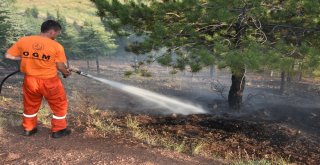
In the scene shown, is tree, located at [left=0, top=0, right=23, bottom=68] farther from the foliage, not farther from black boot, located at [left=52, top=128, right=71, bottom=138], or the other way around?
black boot, located at [left=52, top=128, right=71, bottom=138]

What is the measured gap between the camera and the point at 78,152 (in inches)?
198

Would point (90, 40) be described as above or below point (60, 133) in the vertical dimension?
above

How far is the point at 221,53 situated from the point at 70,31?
1329 inches

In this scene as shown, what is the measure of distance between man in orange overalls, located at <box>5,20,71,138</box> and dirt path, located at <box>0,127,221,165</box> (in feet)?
0.96

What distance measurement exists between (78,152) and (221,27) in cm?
844

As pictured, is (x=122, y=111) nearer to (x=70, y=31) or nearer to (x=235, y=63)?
(x=235, y=63)

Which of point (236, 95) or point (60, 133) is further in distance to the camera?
point (236, 95)

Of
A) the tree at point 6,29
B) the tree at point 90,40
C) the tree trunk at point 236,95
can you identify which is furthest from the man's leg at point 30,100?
the tree at point 90,40

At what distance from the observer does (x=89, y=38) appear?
38.9 metres

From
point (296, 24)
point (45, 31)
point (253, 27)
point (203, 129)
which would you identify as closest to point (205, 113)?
point (203, 129)

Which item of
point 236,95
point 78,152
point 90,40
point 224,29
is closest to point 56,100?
point 78,152

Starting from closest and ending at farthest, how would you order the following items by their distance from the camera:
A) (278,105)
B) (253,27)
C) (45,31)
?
(45,31), (253,27), (278,105)

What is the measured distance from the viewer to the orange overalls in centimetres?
539

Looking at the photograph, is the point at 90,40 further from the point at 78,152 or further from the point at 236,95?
the point at 78,152
